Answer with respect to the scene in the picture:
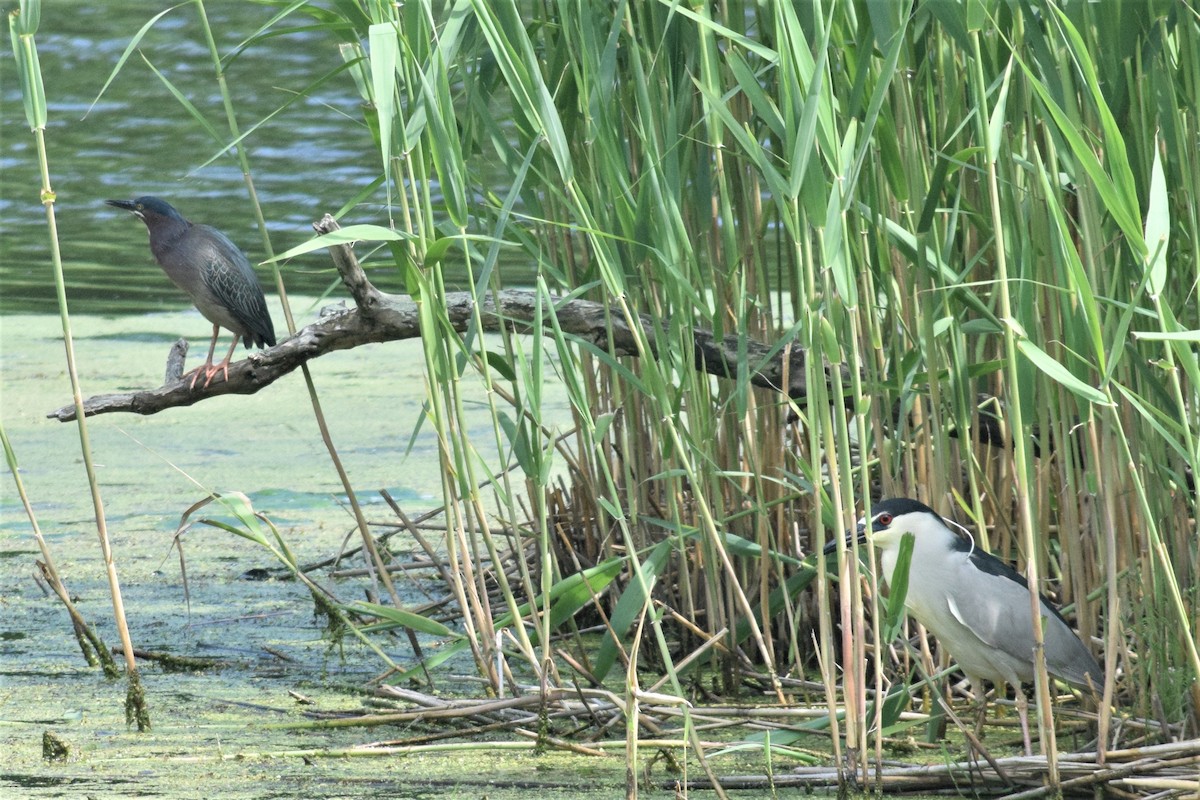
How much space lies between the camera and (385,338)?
2855 millimetres

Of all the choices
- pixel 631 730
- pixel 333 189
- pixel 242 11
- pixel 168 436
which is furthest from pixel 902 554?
pixel 242 11

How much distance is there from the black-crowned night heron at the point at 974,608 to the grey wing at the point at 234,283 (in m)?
1.99

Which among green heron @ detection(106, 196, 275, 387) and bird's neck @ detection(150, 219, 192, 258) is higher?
bird's neck @ detection(150, 219, 192, 258)

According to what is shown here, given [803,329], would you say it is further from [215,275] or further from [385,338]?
[215,275]

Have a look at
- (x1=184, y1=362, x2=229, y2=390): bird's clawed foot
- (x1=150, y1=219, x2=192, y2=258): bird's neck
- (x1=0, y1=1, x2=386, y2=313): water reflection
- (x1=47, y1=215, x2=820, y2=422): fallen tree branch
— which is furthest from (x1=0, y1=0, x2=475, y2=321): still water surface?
(x1=47, y1=215, x2=820, y2=422): fallen tree branch

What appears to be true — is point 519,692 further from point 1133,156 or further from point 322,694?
point 1133,156

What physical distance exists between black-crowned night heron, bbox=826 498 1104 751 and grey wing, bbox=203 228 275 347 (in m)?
1.99

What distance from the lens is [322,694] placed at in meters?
2.92

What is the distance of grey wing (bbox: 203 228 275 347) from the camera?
3.92 meters

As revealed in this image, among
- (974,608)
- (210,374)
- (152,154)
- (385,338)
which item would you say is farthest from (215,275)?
(152,154)

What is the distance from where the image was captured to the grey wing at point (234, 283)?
12.9 ft

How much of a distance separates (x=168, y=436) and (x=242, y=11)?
7496 mm

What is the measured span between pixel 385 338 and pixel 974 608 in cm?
115

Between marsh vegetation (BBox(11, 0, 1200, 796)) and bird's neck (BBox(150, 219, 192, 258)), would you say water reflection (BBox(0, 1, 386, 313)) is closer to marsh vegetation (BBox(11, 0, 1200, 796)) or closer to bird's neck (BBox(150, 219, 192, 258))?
bird's neck (BBox(150, 219, 192, 258))
